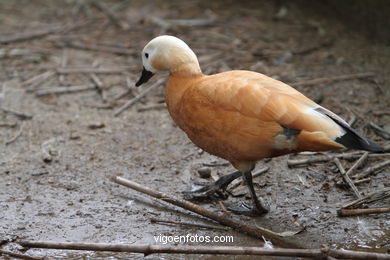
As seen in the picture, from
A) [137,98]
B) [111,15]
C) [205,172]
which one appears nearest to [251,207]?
[205,172]

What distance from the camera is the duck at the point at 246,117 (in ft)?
12.9

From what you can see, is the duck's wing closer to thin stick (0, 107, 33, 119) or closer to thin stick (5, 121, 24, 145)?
thin stick (5, 121, 24, 145)

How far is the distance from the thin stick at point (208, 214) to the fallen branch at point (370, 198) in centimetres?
66

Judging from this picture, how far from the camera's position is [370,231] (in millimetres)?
4188

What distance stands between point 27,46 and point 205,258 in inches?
202

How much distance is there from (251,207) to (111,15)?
523 centimetres

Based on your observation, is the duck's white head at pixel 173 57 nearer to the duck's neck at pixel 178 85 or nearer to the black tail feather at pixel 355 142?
the duck's neck at pixel 178 85

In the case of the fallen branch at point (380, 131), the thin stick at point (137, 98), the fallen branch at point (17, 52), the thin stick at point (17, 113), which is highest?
the fallen branch at point (17, 52)

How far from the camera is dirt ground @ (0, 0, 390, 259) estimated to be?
4410 millimetres

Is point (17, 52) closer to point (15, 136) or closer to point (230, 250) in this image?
point (15, 136)

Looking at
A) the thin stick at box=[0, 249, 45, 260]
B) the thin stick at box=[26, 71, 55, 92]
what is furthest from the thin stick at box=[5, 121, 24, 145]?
the thin stick at box=[0, 249, 45, 260]

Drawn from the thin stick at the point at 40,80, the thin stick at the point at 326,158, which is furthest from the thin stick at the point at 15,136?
the thin stick at the point at 326,158

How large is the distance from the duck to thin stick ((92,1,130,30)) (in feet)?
13.7

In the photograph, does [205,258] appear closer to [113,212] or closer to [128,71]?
[113,212]
